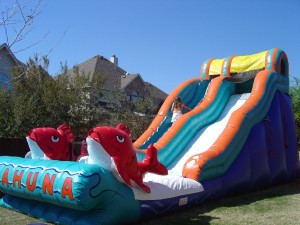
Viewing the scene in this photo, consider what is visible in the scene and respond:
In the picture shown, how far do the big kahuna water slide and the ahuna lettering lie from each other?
11mm

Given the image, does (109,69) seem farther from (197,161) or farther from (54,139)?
(197,161)

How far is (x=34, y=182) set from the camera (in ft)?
16.4

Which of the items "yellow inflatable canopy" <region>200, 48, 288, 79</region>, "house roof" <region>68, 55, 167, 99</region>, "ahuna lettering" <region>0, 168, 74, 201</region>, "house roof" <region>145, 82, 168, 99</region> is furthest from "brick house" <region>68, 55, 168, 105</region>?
"ahuna lettering" <region>0, 168, 74, 201</region>

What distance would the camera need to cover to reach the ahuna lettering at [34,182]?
4422 mm

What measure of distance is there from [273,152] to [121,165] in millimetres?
3940

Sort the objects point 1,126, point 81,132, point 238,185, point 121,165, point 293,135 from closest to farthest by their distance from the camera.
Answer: point 121,165
point 238,185
point 293,135
point 1,126
point 81,132

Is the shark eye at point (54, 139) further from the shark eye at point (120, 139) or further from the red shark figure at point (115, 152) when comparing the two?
the shark eye at point (120, 139)

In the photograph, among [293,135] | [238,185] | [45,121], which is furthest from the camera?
[45,121]

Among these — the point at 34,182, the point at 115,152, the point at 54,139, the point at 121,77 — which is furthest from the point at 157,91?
the point at 115,152

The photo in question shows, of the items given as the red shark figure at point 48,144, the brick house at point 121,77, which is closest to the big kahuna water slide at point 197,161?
the red shark figure at point 48,144

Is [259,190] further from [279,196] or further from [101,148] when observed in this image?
[101,148]

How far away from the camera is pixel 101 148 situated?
181 inches

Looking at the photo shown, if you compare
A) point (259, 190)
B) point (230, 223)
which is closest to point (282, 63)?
point (259, 190)

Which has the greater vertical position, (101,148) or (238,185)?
(101,148)
